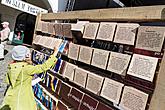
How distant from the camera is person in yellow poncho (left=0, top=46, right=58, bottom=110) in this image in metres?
2.98

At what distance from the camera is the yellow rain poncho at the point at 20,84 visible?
2.98 meters

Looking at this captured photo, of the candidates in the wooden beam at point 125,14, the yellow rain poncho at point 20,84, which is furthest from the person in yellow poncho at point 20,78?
the wooden beam at point 125,14

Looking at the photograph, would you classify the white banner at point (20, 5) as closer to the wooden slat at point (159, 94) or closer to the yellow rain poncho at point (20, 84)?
the yellow rain poncho at point (20, 84)

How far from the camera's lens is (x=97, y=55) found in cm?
263

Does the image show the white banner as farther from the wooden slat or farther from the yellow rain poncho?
the wooden slat

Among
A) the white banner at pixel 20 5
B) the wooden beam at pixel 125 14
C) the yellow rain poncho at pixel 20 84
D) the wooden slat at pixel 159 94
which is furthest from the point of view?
the white banner at pixel 20 5

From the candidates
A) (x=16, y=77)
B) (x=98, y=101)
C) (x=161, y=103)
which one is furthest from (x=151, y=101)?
(x=16, y=77)

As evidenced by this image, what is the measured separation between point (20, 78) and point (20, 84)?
73 mm

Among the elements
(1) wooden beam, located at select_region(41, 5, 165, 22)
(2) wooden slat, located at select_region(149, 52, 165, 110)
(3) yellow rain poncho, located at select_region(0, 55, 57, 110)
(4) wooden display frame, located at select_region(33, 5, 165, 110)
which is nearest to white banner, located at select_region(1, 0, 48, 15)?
(1) wooden beam, located at select_region(41, 5, 165, 22)

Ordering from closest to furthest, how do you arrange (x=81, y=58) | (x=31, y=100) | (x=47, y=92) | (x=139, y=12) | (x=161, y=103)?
1. (x=161, y=103)
2. (x=139, y=12)
3. (x=81, y=58)
4. (x=31, y=100)
5. (x=47, y=92)

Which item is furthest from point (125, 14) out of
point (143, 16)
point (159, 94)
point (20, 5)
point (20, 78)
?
point (20, 5)

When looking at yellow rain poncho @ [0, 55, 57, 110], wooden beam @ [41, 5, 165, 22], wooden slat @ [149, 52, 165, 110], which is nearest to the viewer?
wooden slat @ [149, 52, 165, 110]

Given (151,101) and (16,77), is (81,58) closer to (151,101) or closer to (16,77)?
(16,77)

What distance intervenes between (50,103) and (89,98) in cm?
96
